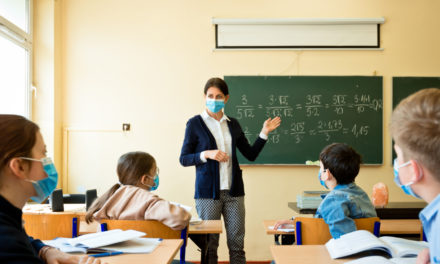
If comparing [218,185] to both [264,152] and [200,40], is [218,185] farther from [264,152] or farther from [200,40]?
[200,40]

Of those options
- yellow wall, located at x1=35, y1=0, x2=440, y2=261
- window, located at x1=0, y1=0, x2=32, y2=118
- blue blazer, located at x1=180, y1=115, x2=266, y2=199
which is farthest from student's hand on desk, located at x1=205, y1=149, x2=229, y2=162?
window, located at x1=0, y1=0, x2=32, y2=118

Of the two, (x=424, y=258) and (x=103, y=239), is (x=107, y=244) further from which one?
(x=424, y=258)

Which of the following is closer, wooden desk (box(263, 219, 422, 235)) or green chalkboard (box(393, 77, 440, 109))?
wooden desk (box(263, 219, 422, 235))

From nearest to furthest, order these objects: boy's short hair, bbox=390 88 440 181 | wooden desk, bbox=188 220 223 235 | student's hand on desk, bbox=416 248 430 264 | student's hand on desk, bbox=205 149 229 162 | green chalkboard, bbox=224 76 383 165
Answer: boy's short hair, bbox=390 88 440 181 → student's hand on desk, bbox=416 248 430 264 → wooden desk, bbox=188 220 223 235 → student's hand on desk, bbox=205 149 229 162 → green chalkboard, bbox=224 76 383 165

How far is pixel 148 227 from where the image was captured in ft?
6.39

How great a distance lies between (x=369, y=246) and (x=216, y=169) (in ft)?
4.87

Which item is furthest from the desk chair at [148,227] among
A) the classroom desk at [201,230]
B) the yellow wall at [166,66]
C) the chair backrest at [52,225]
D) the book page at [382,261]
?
the yellow wall at [166,66]

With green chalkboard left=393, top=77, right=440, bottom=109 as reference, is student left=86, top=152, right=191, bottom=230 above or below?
below

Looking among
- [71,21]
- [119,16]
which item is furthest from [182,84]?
[71,21]

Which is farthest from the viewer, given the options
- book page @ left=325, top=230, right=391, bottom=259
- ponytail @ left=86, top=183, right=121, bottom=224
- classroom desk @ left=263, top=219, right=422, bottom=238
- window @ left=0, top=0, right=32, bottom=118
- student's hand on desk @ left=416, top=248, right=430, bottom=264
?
window @ left=0, top=0, right=32, bottom=118

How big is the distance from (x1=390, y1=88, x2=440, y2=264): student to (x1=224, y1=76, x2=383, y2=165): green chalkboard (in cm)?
339

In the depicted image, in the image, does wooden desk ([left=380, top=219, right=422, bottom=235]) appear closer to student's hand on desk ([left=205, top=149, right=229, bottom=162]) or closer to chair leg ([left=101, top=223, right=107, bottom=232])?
student's hand on desk ([left=205, top=149, right=229, bottom=162])

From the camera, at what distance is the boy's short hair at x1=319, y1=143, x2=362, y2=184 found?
85.7 inches

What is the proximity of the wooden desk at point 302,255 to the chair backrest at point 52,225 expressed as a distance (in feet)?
3.23
